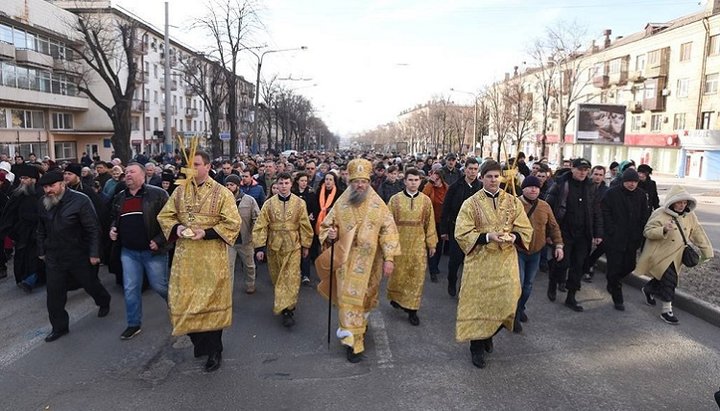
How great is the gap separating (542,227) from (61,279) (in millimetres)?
5322

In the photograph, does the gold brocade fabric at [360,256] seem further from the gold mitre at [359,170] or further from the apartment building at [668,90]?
the apartment building at [668,90]

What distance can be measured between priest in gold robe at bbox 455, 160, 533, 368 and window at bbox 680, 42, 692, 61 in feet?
141

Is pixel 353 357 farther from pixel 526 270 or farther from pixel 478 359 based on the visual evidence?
pixel 526 270

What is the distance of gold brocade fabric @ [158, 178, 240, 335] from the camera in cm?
484

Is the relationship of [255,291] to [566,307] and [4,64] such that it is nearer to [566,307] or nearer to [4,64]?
[566,307]

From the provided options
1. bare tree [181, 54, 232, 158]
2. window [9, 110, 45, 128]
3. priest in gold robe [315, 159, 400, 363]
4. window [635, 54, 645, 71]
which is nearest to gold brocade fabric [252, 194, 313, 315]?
priest in gold robe [315, 159, 400, 363]

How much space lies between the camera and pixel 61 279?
5.64m

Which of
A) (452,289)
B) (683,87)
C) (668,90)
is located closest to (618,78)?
(668,90)

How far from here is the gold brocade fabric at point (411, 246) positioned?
632 cm

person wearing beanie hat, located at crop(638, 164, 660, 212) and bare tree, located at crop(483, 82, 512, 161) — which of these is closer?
person wearing beanie hat, located at crop(638, 164, 660, 212)

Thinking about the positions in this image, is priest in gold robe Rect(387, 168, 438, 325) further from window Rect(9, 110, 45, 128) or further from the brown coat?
window Rect(9, 110, 45, 128)

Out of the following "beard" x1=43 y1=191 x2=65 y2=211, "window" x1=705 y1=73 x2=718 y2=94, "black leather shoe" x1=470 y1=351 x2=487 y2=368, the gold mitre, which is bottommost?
"black leather shoe" x1=470 y1=351 x2=487 y2=368

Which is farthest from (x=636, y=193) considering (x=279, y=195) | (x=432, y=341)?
(x=279, y=195)

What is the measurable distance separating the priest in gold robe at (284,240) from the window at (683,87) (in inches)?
1677
